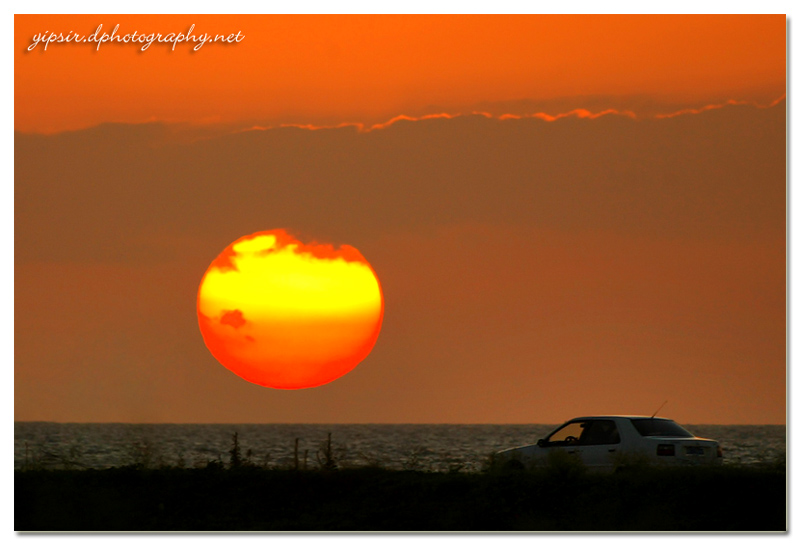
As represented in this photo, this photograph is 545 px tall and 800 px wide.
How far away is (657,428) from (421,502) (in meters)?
4.15

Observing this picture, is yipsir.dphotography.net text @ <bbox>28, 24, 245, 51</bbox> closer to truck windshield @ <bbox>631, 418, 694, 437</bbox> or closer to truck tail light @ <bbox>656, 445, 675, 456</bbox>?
truck windshield @ <bbox>631, 418, 694, 437</bbox>

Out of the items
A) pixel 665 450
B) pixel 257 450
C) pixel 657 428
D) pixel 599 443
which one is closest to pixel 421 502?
pixel 599 443

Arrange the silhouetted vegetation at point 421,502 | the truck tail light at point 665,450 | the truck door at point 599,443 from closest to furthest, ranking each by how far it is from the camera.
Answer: the silhouetted vegetation at point 421,502 < the truck tail light at point 665,450 < the truck door at point 599,443

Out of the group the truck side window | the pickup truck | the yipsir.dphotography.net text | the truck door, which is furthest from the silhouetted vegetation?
the yipsir.dphotography.net text

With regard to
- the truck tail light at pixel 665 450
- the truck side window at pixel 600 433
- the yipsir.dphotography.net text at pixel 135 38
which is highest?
the yipsir.dphotography.net text at pixel 135 38

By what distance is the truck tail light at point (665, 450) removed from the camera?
1650 centimetres

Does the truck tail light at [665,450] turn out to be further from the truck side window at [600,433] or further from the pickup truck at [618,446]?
the truck side window at [600,433]

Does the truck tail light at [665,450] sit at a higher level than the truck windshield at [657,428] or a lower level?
lower

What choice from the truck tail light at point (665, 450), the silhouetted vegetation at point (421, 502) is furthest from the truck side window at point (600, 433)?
the silhouetted vegetation at point (421, 502)

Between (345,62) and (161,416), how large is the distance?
807 centimetres

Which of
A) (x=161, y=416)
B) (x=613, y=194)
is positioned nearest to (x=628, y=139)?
(x=613, y=194)

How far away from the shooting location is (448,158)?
20031 millimetres

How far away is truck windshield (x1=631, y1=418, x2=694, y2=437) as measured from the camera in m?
16.8

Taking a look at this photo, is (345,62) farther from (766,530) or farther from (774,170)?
(766,530)
